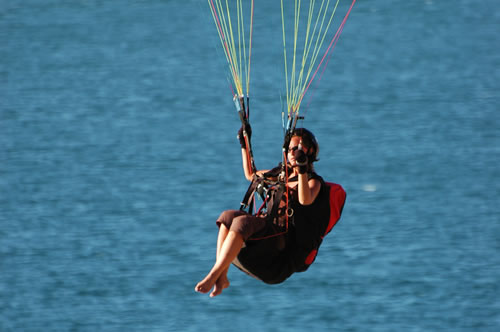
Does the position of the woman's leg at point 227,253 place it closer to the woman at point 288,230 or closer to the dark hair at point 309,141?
the woman at point 288,230

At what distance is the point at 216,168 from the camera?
3684 cm

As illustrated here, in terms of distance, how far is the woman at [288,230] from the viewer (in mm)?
7949

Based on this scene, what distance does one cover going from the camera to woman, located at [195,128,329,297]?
7949 mm

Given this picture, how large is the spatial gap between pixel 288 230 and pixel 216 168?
28447mm

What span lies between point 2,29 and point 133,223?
60.5ft

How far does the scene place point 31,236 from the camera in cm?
3497

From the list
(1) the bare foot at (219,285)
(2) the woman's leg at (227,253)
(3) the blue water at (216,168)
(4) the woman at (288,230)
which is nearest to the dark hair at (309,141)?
(4) the woman at (288,230)

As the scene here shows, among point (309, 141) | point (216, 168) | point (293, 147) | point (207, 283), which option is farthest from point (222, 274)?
point (216, 168)

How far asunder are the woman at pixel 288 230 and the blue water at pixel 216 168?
22.3 m

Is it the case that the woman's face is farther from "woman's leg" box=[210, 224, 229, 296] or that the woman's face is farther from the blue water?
the blue water

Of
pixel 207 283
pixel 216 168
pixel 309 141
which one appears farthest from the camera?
pixel 216 168

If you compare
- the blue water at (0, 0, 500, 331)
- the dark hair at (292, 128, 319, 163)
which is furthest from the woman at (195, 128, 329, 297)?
the blue water at (0, 0, 500, 331)

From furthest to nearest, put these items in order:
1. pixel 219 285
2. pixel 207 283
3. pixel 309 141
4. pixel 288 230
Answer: pixel 288 230
pixel 309 141
pixel 219 285
pixel 207 283

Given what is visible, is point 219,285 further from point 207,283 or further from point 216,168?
point 216,168
